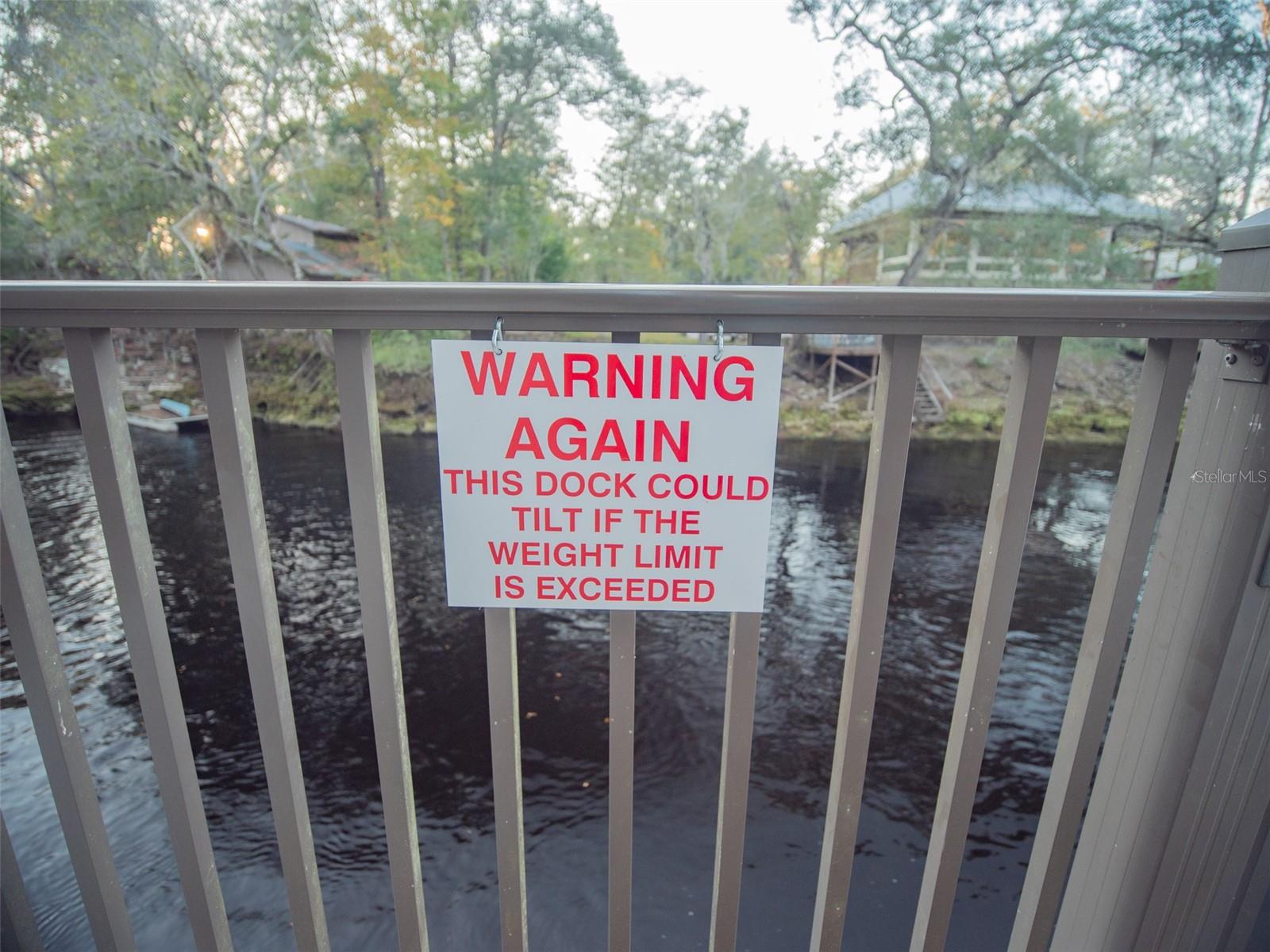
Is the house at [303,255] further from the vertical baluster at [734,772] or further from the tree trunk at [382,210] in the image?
the vertical baluster at [734,772]

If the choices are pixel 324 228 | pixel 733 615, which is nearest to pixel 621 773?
pixel 733 615

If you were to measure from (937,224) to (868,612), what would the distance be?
598 inches

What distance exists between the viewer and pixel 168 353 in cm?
1881

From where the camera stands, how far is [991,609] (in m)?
0.85

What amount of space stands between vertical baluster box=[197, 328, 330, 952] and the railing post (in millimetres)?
1142

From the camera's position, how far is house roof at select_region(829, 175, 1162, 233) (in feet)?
40.1

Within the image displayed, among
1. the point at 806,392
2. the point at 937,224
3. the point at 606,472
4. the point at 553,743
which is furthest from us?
the point at 806,392

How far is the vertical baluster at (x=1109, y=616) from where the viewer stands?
30.9 inches

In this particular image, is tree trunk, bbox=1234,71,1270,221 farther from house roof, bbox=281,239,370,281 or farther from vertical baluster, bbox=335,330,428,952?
house roof, bbox=281,239,370,281

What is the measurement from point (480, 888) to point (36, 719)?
357 centimetres

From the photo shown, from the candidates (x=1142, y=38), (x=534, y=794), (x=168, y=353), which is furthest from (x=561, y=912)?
(x=168, y=353)

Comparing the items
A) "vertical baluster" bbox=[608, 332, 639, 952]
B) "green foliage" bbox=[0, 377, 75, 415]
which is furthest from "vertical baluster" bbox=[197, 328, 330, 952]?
"green foliage" bbox=[0, 377, 75, 415]

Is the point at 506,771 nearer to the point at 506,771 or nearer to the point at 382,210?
the point at 506,771

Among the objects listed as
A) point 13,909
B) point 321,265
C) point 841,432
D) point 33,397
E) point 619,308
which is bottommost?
point 841,432
